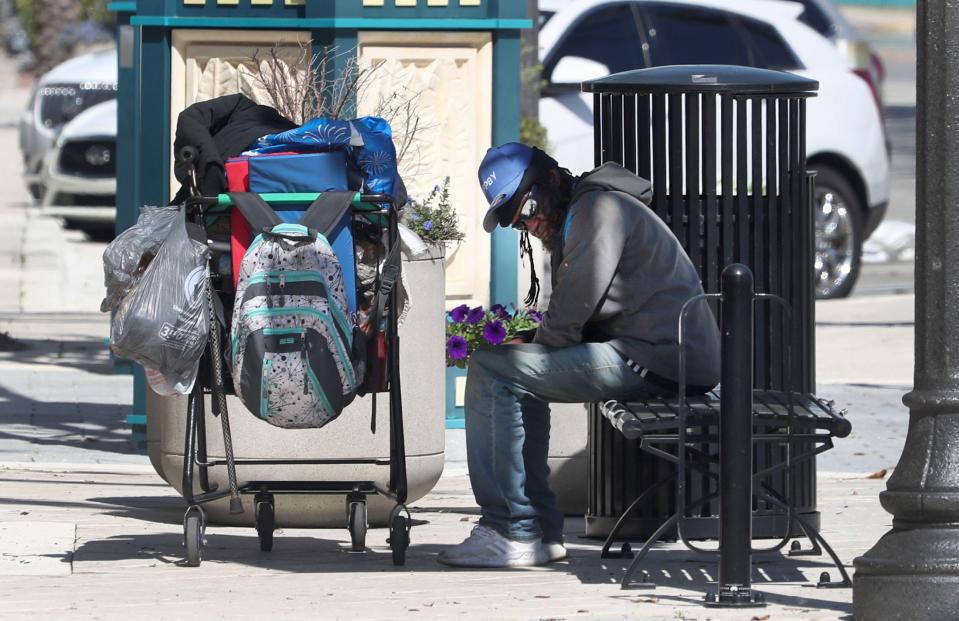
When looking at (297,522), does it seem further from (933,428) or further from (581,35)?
(581,35)

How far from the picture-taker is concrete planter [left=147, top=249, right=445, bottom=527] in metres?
6.49

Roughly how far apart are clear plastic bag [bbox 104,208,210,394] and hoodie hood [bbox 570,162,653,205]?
119cm

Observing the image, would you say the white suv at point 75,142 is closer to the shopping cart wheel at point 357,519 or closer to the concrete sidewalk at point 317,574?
the concrete sidewalk at point 317,574

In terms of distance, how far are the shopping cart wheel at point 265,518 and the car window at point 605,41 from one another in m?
7.31

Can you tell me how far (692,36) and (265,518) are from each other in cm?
799

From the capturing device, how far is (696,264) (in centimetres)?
643

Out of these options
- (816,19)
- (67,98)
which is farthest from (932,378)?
(67,98)

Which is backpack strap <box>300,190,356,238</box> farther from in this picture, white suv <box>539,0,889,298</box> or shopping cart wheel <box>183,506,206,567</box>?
white suv <box>539,0,889,298</box>

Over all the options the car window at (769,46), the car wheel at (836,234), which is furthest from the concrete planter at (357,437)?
the car wheel at (836,234)

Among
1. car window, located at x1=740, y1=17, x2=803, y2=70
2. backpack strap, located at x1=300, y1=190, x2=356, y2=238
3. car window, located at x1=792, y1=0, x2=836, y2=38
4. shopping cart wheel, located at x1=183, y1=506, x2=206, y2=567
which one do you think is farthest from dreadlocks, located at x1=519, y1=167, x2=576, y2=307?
car window, located at x1=792, y1=0, x2=836, y2=38

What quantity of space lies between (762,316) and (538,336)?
901 mm

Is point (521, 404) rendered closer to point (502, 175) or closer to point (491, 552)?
point (491, 552)

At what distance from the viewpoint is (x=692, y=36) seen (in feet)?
44.1

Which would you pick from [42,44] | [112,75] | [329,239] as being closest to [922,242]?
[329,239]
